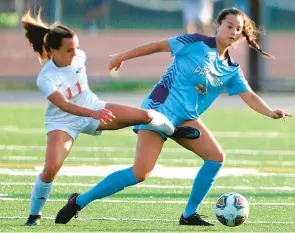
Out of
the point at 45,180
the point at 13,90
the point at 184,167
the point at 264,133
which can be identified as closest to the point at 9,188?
the point at 45,180

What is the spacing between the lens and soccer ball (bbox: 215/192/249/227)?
808 cm

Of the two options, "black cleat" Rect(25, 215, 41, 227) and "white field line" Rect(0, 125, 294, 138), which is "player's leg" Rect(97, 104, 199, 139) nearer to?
"black cleat" Rect(25, 215, 41, 227)

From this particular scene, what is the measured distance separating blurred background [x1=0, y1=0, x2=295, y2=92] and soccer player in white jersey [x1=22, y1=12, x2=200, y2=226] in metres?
13.3

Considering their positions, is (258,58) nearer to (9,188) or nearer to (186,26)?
(186,26)

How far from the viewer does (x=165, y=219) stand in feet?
27.6

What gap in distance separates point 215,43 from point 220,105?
11.5 meters

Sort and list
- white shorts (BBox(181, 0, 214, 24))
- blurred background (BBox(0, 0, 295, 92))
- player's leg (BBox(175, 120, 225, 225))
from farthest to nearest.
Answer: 1. white shorts (BBox(181, 0, 214, 24))
2. blurred background (BBox(0, 0, 295, 92))
3. player's leg (BBox(175, 120, 225, 225))

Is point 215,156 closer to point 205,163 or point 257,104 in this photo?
point 205,163

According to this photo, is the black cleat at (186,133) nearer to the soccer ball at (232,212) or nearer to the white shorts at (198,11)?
the soccer ball at (232,212)

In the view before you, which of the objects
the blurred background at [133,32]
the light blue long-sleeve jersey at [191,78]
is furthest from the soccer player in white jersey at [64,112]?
the blurred background at [133,32]

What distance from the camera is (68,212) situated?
8.02 m

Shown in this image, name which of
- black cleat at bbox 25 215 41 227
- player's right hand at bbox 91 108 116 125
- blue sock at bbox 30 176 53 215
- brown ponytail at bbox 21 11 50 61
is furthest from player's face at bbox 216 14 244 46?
black cleat at bbox 25 215 41 227

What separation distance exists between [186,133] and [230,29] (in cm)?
90

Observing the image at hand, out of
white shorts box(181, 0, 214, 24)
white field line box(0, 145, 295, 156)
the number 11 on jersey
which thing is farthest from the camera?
white shorts box(181, 0, 214, 24)
